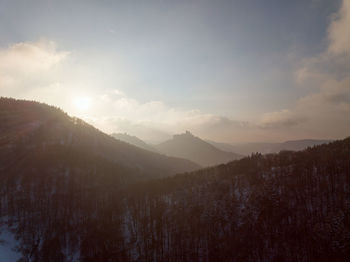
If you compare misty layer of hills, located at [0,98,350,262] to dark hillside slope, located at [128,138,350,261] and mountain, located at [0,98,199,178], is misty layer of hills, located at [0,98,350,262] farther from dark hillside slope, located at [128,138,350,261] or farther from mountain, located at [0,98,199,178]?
mountain, located at [0,98,199,178]

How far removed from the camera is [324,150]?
78812 mm

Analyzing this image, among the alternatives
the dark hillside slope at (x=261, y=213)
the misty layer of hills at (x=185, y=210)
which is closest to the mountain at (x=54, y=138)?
the misty layer of hills at (x=185, y=210)

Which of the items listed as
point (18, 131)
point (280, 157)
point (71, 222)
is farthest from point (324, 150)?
point (18, 131)

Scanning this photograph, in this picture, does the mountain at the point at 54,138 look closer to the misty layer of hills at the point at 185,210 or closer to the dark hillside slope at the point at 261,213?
the misty layer of hills at the point at 185,210

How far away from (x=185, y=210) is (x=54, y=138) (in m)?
78.2

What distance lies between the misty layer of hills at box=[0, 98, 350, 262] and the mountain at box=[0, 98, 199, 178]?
1581 millimetres

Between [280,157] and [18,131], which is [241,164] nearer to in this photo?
[280,157]

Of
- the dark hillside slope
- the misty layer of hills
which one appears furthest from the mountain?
the dark hillside slope

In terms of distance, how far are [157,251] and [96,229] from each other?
70.0 feet

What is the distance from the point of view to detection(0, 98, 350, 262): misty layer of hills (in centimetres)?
5456

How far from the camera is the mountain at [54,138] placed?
102 m

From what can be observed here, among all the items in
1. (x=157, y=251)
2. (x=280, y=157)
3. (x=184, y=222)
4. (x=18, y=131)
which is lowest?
(x=157, y=251)

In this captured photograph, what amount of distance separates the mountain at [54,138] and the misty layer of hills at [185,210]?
1.58 metres

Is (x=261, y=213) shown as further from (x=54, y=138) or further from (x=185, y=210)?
(x=54, y=138)
